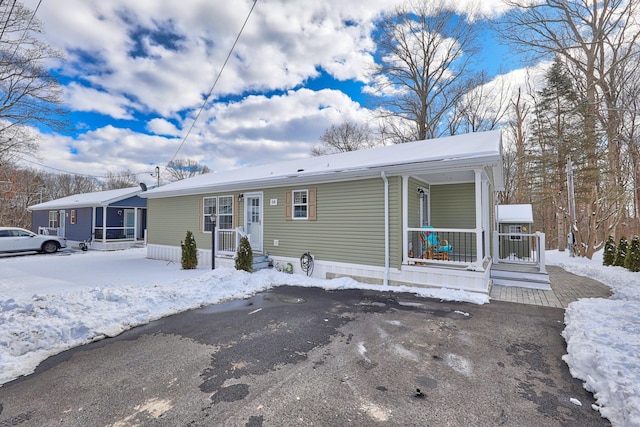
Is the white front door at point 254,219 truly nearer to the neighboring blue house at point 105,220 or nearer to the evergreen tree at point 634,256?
the neighboring blue house at point 105,220

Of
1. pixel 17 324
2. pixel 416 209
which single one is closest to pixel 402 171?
pixel 416 209

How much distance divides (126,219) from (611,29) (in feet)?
87.0

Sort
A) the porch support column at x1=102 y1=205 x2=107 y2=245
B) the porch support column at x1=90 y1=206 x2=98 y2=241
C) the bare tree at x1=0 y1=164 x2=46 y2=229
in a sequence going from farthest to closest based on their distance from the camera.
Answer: the bare tree at x1=0 y1=164 x2=46 y2=229, the porch support column at x1=90 y1=206 x2=98 y2=241, the porch support column at x1=102 y1=205 x2=107 y2=245

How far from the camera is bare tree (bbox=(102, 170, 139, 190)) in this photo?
3556 centimetres

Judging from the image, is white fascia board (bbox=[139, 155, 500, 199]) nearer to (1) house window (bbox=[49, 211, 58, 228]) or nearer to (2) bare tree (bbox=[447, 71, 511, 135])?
(2) bare tree (bbox=[447, 71, 511, 135])

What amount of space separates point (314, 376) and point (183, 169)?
3712cm

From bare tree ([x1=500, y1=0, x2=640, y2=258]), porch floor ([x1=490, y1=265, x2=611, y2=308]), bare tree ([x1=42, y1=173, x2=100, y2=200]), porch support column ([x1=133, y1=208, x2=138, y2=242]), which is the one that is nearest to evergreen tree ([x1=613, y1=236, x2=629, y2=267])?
porch floor ([x1=490, y1=265, x2=611, y2=308])

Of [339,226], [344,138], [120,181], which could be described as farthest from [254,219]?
[120,181]

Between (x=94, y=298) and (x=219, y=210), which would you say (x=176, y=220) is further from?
(x=94, y=298)

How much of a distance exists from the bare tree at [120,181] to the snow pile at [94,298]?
29.7 metres

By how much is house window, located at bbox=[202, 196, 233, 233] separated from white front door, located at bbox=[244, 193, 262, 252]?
748 millimetres

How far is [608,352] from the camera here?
3.24m

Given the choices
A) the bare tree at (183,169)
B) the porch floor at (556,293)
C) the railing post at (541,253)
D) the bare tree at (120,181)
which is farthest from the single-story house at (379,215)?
the bare tree at (120,181)

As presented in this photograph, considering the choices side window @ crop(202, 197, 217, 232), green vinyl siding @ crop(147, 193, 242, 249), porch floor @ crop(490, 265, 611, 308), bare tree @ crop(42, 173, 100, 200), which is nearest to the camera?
porch floor @ crop(490, 265, 611, 308)
